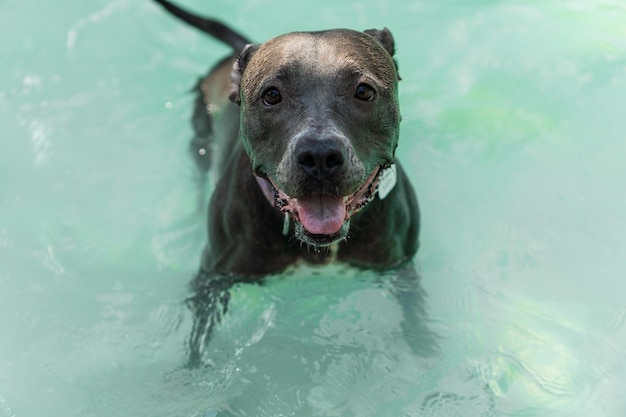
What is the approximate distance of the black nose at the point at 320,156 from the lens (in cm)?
312

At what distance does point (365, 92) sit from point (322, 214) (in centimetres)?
63

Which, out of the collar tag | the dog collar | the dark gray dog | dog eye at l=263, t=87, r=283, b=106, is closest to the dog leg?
the dark gray dog

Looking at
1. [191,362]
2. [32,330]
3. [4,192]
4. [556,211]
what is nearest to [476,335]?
[556,211]

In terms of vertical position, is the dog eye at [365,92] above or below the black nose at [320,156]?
above

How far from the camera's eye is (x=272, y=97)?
11.6 feet

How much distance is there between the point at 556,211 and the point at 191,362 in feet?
9.81

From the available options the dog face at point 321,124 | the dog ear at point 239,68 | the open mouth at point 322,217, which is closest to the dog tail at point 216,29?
the dog ear at point 239,68

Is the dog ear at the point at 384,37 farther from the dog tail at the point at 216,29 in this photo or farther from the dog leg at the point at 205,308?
the dog tail at the point at 216,29

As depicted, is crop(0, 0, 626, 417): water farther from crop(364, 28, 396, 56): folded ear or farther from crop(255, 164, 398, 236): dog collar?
crop(364, 28, 396, 56): folded ear

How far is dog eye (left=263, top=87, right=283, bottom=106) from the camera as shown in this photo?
11.5 ft

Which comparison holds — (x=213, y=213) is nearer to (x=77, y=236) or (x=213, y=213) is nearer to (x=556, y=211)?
(x=77, y=236)

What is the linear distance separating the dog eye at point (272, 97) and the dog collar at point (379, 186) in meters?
0.43

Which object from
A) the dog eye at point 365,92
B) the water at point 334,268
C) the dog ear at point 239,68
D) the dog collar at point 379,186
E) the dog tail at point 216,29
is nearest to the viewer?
the dog eye at point 365,92

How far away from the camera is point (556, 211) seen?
18.4 ft
